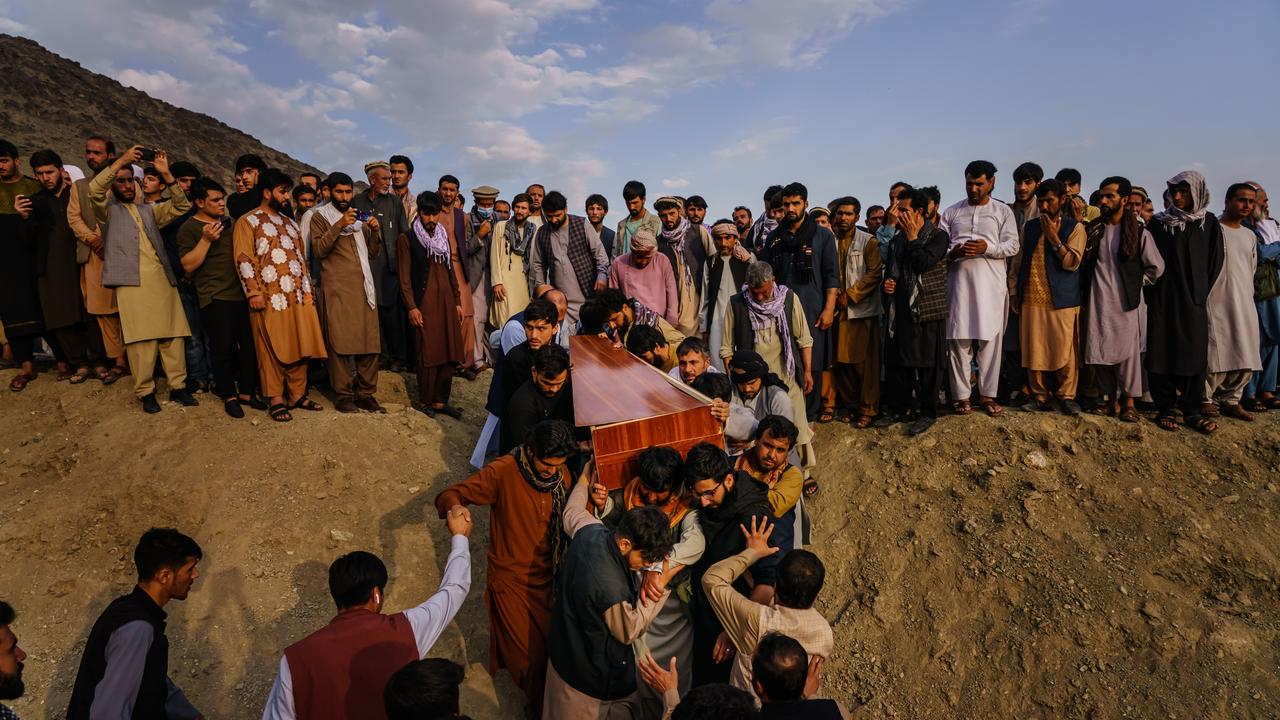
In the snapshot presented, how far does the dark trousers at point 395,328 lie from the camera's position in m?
6.48

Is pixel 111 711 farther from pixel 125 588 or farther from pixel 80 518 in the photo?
pixel 80 518

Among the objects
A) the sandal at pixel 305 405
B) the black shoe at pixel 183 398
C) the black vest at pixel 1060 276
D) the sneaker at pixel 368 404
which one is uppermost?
the black vest at pixel 1060 276

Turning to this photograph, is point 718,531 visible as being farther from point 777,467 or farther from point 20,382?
point 20,382

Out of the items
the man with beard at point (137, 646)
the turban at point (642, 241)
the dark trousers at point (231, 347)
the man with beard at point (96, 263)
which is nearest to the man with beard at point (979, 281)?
the turban at point (642, 241)

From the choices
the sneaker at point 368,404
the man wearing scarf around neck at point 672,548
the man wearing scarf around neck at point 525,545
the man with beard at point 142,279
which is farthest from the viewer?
the sneaker at point 368,404

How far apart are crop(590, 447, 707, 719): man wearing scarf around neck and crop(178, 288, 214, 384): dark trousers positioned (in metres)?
3.95

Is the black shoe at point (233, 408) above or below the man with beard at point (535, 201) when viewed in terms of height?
below

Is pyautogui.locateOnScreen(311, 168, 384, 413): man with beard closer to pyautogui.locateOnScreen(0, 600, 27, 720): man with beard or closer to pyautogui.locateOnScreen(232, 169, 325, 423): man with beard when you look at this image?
pyautogui.locateOnScreen(232, 169, 325, 423): man with beard

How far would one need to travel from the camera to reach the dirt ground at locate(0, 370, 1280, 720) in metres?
3.52

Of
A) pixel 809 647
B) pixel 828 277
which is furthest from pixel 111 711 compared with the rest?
pixel 828 277

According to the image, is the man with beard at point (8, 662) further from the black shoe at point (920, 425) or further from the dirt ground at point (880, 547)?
the black shoe at point (920, 425)

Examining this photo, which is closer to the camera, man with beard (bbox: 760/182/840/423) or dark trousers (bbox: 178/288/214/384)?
dark trousers (bbox: 178/288/214/384)

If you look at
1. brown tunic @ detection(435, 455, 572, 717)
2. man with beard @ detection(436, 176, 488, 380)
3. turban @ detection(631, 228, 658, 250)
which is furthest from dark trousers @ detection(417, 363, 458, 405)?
brown tunic @ detection(435, 455, 572, 717)

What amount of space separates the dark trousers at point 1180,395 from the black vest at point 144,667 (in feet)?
21.1
